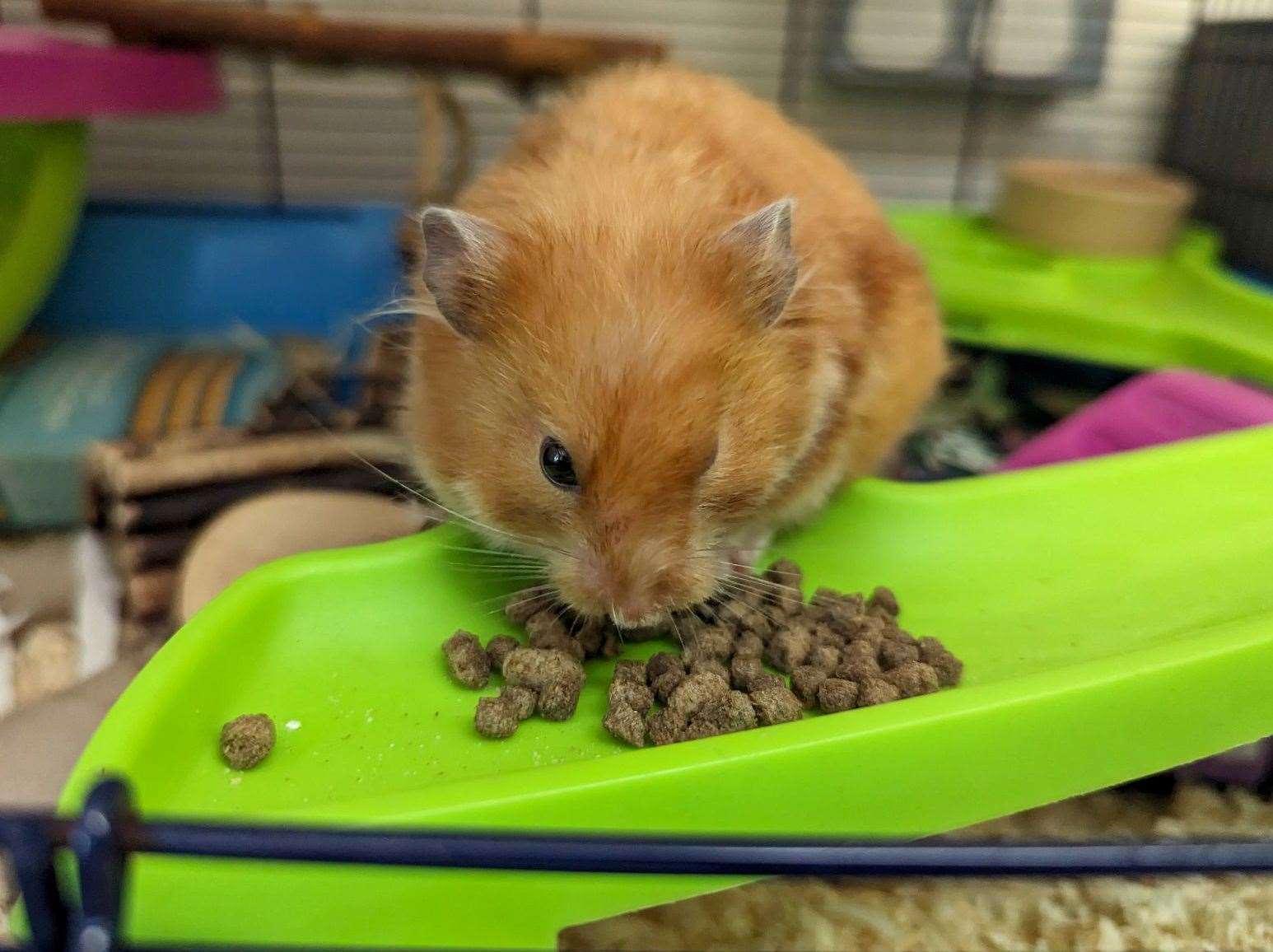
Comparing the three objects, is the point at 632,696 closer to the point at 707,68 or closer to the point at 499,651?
the point at 499,651

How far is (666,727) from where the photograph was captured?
4.13 feet

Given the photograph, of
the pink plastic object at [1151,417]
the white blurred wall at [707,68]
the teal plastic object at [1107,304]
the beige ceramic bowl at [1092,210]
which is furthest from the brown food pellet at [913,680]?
the white blurred wall at [707,68]

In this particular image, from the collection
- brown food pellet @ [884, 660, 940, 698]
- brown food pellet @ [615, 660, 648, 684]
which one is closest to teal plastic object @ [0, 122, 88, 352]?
brown food pellet @ [615, 660, 648, 684]

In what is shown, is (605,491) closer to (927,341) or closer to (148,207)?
(927,341)

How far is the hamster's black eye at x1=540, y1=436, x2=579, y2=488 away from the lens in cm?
126

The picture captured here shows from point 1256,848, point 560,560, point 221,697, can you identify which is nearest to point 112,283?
point 221,697

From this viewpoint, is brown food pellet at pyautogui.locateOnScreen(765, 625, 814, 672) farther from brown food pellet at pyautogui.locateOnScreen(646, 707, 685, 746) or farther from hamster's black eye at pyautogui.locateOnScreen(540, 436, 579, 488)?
hamster's black eye at pyautogui.locateOnScreen(540, 436, 579, 488)

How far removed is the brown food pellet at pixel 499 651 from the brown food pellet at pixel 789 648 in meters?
0.40

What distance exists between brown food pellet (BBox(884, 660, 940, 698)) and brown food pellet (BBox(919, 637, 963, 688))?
0.03 metres

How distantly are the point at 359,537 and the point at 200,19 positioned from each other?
170 centimetres

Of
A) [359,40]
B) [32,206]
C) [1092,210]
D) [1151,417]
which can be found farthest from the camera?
[1092,210]

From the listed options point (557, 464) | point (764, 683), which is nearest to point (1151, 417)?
point (764, 683)

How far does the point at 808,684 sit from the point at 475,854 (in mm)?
751

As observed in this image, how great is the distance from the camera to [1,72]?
7.04 ft
